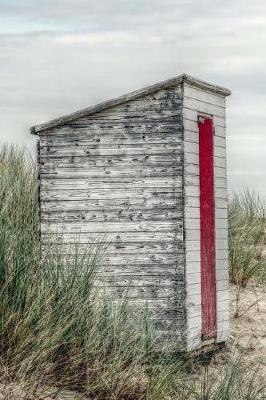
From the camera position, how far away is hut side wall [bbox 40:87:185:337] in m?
11.4

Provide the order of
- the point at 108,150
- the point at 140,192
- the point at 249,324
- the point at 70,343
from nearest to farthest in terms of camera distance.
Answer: the point at 70,343 → the point at 140,192 → the point at 108,150 → the point at 249,324

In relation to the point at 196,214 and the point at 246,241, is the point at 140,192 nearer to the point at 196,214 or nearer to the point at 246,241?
the point at 196,214

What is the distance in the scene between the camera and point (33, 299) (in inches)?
329

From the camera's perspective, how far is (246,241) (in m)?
16.2

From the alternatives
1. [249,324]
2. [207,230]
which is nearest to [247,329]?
[249,324]

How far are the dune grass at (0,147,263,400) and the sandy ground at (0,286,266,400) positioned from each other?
10.6 feet

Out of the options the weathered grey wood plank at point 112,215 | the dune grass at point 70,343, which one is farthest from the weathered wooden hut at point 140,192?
the dune grass at point 70,343

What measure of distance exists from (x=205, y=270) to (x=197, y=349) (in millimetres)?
970

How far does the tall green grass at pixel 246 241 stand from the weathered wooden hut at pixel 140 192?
12.1ft

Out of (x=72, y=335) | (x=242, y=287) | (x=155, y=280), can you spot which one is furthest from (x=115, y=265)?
(x=242, y=287)

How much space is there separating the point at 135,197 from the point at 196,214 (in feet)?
2.63

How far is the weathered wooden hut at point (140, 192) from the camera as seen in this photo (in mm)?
11383

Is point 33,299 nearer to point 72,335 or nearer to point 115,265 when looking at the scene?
point 72,335

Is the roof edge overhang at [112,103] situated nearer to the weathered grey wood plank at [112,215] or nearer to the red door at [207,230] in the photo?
the red door at [207,230]
